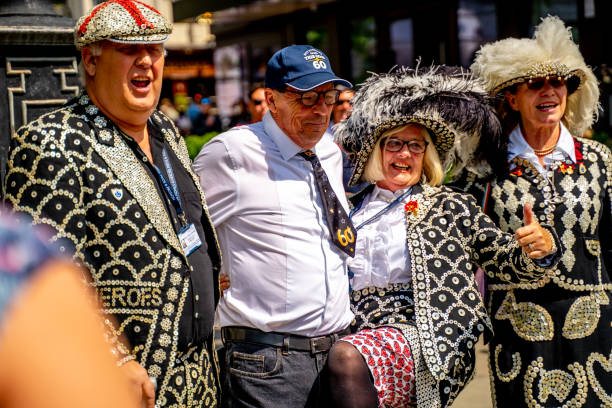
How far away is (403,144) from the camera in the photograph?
346 centimetres

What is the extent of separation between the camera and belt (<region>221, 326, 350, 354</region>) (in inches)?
118

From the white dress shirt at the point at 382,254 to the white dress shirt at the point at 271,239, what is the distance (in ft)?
0.47

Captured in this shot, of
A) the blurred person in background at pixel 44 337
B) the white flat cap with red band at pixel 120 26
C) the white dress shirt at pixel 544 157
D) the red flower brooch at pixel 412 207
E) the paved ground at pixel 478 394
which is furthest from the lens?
the paved ground at pixel 478 394

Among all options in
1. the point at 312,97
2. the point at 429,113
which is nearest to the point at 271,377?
the point at 312,97

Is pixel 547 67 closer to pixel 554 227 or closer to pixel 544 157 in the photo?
pixel 544 157

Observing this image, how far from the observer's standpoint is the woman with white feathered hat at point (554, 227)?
367cm

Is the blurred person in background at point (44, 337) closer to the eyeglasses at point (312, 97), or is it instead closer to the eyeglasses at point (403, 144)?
the eyeglasses at point (312, 97)

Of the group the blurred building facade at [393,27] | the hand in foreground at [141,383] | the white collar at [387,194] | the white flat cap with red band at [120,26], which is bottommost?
the hand in foreground at [141,383]

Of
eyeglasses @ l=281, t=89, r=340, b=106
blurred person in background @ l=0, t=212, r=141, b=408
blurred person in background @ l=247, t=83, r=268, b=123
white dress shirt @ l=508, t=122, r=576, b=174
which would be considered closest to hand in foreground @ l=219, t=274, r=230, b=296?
eyeglasses @ l=281, t=89, r=340, b=106

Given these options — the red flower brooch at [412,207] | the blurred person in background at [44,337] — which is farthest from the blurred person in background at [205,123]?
the blurred person in background at [44,337]

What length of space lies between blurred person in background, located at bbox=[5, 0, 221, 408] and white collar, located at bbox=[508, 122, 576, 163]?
72.3 inches

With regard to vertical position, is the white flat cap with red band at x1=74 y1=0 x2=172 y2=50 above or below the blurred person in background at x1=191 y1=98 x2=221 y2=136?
below

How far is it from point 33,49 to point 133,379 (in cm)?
265

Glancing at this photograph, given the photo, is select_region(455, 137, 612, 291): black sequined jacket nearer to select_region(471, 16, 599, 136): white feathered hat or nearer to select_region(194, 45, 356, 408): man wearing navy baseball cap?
select_region(471, 16, 599, 136): white feathered hat
